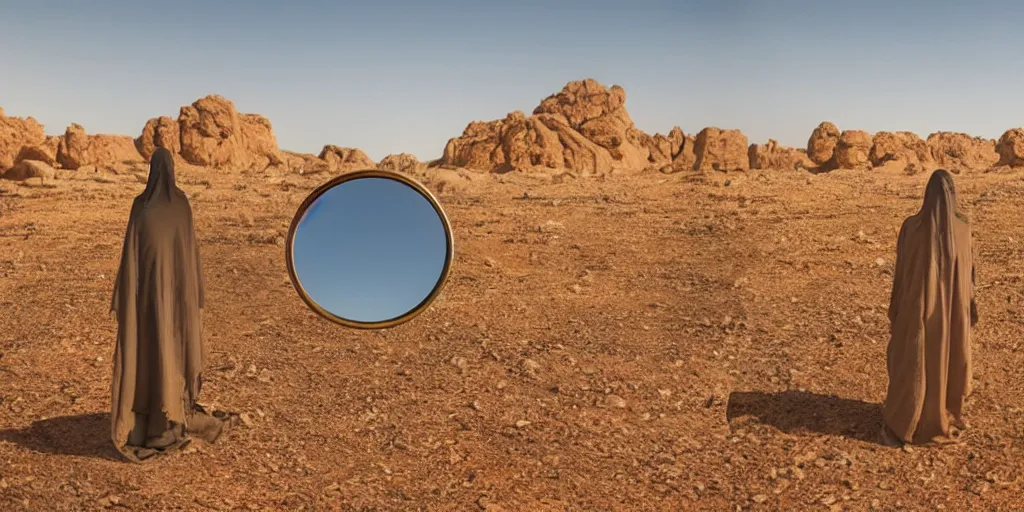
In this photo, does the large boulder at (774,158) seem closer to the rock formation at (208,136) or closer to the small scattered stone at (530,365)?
the rock formation at (208,136)

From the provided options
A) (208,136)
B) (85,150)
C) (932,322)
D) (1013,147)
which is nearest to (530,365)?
(932,322)

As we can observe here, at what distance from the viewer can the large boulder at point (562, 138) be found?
3259cm

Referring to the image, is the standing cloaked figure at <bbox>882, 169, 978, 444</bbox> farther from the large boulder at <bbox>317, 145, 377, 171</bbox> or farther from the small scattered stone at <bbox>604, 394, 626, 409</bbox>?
the large boulder at <bbox>317, 145, 377, 171</bbox>

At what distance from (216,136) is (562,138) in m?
15.2

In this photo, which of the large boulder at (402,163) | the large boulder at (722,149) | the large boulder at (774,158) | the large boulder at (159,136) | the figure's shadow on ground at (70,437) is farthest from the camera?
the large boulder at (774,158)

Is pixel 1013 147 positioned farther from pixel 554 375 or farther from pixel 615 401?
pixel 615 401

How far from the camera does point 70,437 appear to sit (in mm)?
6199

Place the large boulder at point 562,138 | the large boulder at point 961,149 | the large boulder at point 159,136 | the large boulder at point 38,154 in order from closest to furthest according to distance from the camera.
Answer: the large boulder at point 38,154, the large boulder at point 562,138, the large boulder at point 159,136, the large boulder at point 961,149

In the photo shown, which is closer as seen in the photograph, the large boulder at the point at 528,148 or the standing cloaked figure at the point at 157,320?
the standing cloaked figure at the point at 157,320

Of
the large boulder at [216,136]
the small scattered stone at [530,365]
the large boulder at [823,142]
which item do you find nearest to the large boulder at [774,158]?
the large boulder at [823,142]

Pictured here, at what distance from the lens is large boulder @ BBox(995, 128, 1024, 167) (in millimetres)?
31516

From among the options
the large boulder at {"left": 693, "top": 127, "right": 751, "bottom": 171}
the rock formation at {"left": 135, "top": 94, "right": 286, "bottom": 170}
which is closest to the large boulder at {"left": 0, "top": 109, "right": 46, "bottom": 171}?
the rock formation at {"left": 135, "top": 94, "right": 286, "bottom": 170}

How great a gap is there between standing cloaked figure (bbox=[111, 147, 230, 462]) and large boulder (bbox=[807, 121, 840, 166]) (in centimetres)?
4259

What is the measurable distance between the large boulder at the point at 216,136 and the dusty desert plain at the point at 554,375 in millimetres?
20079
